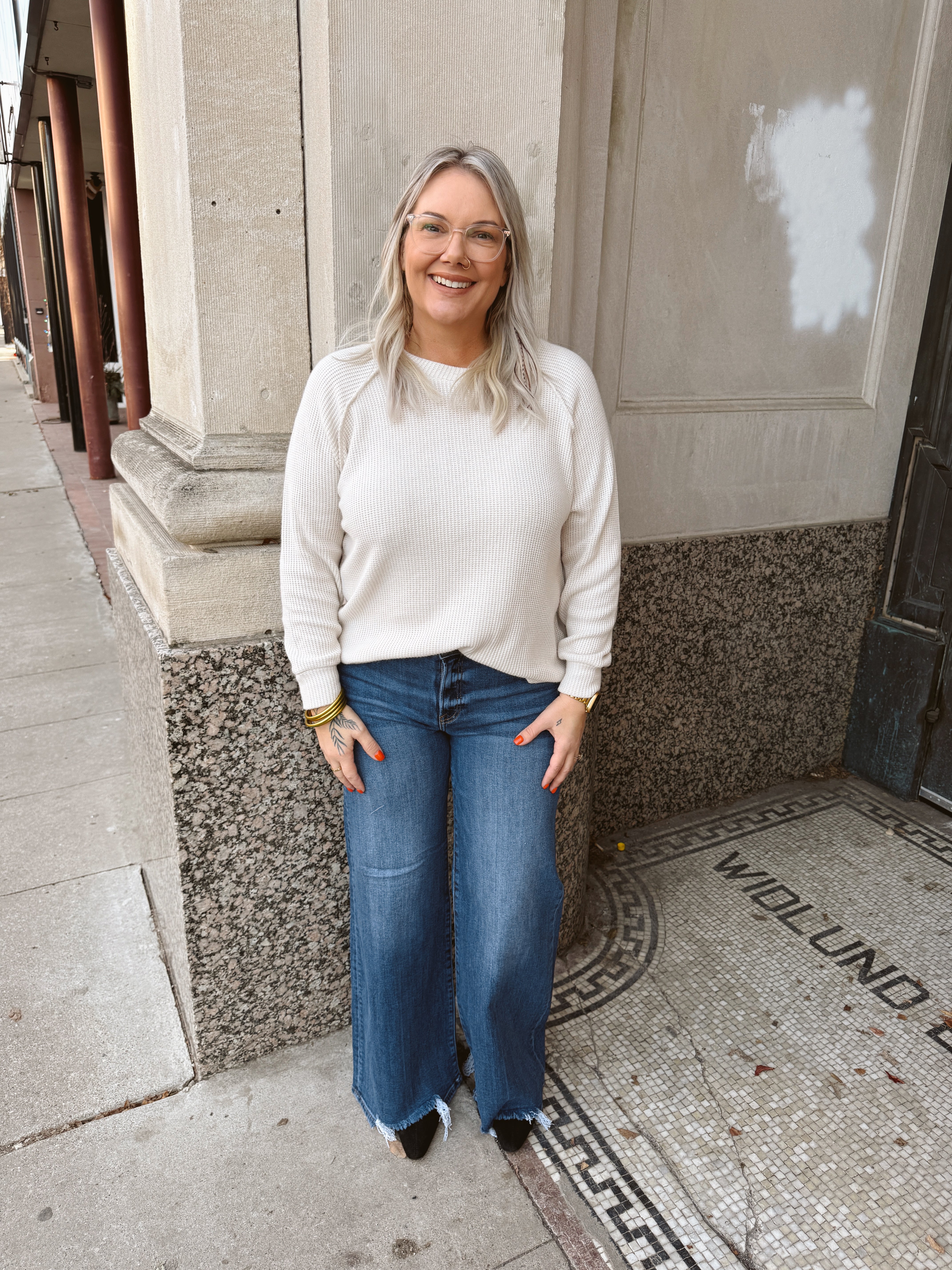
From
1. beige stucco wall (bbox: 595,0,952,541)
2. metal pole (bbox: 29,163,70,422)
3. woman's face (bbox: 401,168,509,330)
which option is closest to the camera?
woman's face (bbox: 401,168,509,330)

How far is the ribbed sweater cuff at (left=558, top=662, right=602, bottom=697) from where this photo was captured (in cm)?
189

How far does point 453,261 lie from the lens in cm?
162

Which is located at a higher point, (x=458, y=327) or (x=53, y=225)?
(x=53, y=225)

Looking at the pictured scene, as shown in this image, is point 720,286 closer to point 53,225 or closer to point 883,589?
point 883,589

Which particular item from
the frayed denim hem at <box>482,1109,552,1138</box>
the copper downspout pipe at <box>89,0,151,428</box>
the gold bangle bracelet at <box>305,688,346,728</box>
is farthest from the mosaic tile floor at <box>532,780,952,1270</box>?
the copper downspout pipe at <box>89,0,151,428</box>

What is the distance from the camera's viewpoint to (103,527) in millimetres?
7656

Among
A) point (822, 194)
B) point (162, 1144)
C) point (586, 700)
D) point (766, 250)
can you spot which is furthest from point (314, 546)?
point (822, 194)

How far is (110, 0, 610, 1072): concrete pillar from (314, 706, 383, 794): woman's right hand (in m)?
0.32

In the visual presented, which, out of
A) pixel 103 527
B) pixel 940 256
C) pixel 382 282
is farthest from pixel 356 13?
pixel 103 527

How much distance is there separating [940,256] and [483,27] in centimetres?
223

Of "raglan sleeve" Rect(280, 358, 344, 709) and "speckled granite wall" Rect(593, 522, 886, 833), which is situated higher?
"raglan sleeve" Rect(280, 358, 344, 709)

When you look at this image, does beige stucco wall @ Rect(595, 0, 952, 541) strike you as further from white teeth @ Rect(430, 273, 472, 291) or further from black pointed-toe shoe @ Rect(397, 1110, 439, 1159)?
black pointed-toe shoe @ Rect(397, 1110, 439, 1159)

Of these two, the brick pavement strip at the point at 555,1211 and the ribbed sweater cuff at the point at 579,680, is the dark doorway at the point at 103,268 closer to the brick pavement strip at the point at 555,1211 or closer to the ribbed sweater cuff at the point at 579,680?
the ribbed sweater cuff at the point at 579,680

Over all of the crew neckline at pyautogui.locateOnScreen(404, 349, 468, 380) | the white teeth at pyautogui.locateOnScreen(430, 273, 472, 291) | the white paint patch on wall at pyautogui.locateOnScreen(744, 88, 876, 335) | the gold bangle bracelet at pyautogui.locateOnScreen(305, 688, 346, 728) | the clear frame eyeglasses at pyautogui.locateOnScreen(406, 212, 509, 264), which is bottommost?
the gold bangle bracelet at pyautogui.locateOnScreen(305, 688, 346, 728)
